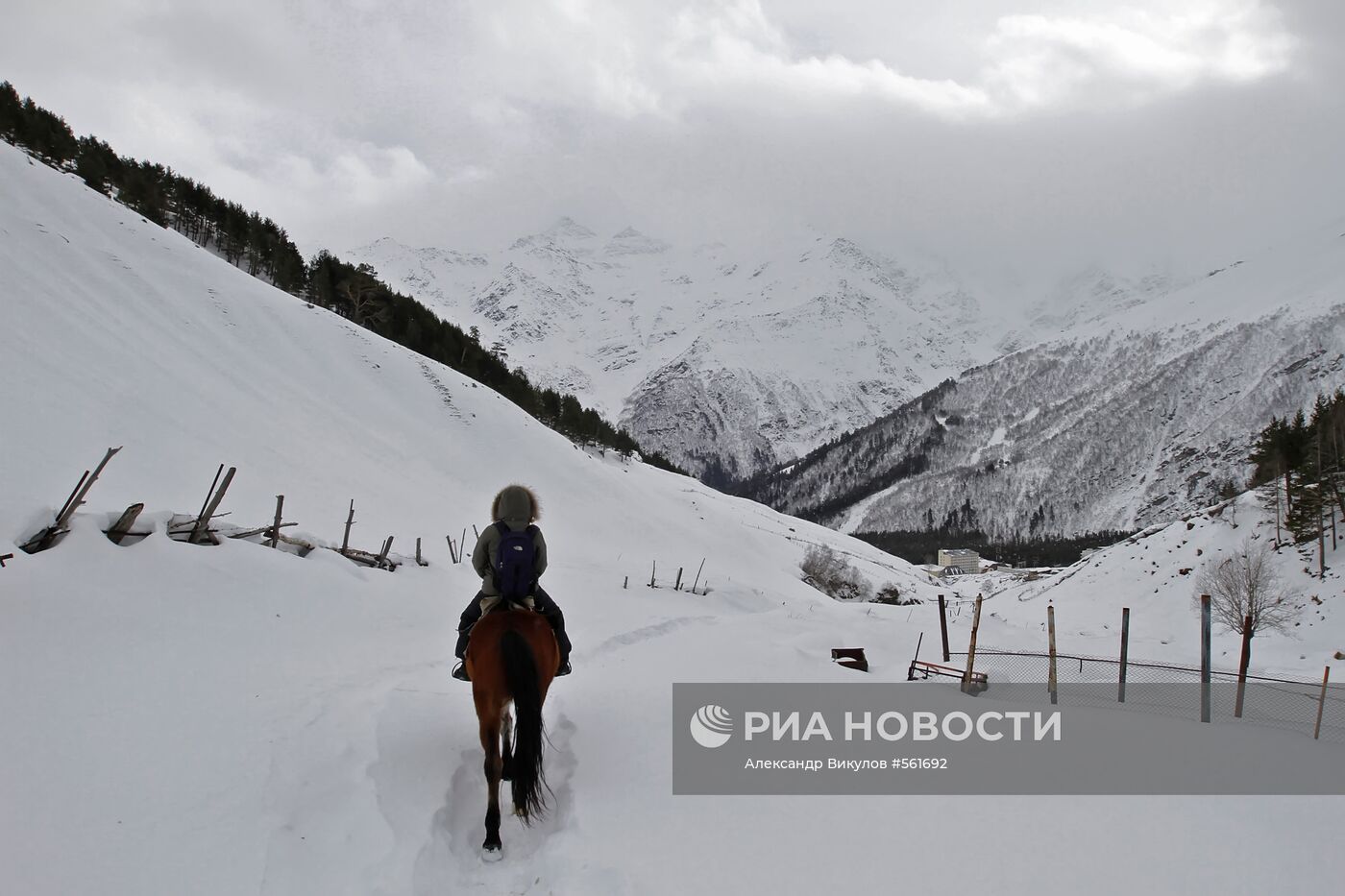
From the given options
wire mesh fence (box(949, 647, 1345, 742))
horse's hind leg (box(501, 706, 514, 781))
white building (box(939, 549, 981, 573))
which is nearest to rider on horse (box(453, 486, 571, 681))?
horse's hind leg (box(501, 706, 514, 781))

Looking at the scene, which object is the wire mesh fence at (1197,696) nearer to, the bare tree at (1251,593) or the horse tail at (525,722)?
the horse tail at (525,722)

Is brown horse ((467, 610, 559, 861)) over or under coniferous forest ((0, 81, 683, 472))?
under

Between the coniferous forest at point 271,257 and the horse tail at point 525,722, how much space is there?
5988cm

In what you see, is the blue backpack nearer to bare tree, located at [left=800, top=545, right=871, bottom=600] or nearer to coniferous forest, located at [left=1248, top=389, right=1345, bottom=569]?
coniferous forest, located at [left=1248, top=389, right=1345, bottom=569]

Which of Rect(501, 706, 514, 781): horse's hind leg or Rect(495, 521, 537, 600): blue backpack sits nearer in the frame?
Rect(501, 706, 514, 781): horse's hind leg

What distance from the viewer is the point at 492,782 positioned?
526cm

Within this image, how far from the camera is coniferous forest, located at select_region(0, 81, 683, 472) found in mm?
49969

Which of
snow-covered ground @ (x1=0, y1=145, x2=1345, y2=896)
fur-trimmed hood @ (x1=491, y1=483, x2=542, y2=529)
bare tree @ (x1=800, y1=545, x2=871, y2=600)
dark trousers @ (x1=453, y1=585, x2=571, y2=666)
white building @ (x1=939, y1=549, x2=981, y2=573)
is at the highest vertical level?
fur-trimmed hood @ (x1=491, y1=483, x2=542, y2=529)

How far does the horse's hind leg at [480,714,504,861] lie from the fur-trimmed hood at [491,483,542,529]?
1.94 meters

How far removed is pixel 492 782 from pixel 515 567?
192 centimetres

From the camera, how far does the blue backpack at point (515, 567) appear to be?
252 inches

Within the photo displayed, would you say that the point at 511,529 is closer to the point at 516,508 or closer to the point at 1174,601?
the point at 516,508

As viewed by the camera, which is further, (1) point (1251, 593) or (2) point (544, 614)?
(1) point (1251, 593)

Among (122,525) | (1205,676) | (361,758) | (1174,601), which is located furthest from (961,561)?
(361,758)
